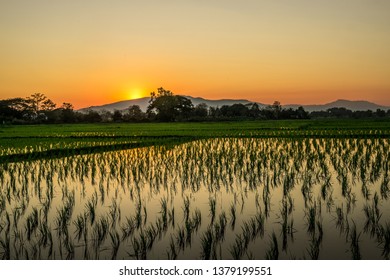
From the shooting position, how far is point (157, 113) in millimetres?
42438

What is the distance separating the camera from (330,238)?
4.67 m

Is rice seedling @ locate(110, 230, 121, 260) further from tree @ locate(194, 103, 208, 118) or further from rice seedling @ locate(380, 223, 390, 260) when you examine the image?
tree @ locate(194, 103, 208, 118)

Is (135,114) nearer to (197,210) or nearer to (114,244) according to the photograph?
(197,210)

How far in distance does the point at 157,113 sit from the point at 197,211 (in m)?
36.9

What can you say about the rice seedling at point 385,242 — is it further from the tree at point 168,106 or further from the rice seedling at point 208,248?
the tree at point 168,106

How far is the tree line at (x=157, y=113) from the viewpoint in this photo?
30.7 metres

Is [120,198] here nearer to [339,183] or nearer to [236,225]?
[236,225]

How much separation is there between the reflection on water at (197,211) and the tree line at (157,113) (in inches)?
795

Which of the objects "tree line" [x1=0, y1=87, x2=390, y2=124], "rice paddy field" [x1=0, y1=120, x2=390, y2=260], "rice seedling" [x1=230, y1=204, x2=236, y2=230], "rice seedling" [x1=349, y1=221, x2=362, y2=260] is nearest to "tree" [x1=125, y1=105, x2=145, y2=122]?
"tree line" [x1=0, y1=87, x2=390, y2=124]

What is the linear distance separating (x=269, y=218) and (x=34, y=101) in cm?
2726

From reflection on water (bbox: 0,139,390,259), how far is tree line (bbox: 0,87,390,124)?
66.2 ft

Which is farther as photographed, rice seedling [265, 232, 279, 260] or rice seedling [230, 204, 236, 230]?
rice seedling [230, 204, 236, 230]

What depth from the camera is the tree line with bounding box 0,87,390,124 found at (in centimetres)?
3069
